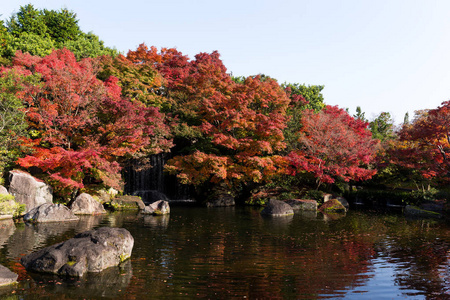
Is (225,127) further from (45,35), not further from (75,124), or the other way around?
(45,35)

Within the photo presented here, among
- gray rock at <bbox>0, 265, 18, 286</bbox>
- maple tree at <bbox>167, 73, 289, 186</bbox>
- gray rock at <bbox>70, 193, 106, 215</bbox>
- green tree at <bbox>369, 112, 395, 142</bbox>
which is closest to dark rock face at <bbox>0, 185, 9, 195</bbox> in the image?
gray rock at <bbox>70, 193, 106, 215</bbox>

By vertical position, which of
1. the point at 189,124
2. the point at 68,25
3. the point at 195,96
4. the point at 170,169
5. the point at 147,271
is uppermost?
the point at 68,25

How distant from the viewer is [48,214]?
61.6ft

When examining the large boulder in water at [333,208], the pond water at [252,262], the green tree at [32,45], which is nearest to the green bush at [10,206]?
the pond water at [252,262]

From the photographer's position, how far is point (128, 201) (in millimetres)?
26375

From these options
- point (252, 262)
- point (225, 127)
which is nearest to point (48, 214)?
point (252, 262)

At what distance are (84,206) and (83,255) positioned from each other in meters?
12.8

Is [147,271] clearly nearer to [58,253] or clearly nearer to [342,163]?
[58,253]

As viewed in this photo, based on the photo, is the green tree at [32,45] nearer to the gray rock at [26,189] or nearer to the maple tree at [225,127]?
the maple tree at [225,127]

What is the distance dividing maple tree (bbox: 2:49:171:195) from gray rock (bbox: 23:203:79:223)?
2.98 metres

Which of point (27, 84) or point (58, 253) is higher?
point (27, 84)

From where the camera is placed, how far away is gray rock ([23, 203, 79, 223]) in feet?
60.9

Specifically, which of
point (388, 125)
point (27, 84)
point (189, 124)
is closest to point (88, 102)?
point (27, 84)

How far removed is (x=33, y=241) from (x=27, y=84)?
13.0 meters
